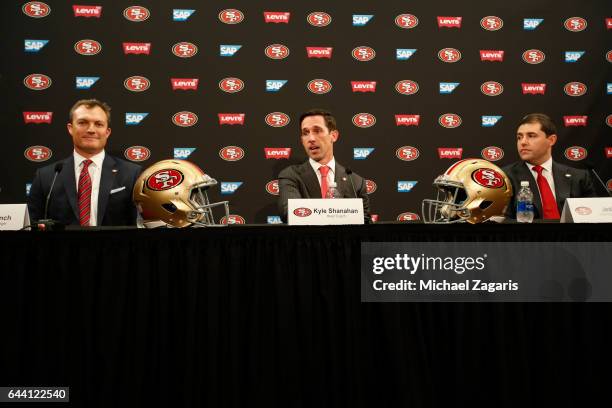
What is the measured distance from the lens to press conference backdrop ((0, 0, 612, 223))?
4793mm

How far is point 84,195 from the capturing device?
12.6 ft

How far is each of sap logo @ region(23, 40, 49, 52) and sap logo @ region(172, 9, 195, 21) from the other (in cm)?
125

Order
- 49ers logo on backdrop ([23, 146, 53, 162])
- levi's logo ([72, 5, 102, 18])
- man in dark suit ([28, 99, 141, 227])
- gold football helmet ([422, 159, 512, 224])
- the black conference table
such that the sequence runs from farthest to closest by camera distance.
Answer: levi's logo ([72, 5, 102, 18])
49ers logo on backdrop ([23, 146, 53, 162])
man in dark suit ([28, 99, 141, 227])
gold football helmet ([422, 159, 512, 224])
the black conference table

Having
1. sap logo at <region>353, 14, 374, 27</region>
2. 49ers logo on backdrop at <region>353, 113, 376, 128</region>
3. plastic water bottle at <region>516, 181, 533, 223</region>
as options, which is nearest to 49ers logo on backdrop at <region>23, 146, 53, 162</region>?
49ers logo on backdrop at <region>353, 113, 376, 128</region>

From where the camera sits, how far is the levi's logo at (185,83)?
16.0 ft

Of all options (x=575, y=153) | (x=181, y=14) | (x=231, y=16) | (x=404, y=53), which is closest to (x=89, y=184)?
(x=181, y=14)

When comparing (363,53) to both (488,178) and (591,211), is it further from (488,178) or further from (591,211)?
(591,211)

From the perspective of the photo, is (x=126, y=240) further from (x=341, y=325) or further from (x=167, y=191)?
(x=341, y=325)

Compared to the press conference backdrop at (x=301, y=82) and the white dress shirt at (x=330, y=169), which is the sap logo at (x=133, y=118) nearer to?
the press conference backdrop at (x=301, y=82)

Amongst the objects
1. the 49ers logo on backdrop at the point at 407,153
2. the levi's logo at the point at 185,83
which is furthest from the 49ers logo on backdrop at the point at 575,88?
the levi's logo at the point at 185,83

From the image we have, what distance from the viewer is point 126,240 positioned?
2070mm

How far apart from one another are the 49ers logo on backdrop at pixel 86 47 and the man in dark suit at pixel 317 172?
2.12 meters

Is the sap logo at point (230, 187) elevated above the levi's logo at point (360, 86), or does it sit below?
below

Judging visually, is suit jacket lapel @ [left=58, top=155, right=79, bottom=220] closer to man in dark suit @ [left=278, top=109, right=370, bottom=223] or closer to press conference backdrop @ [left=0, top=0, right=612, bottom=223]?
press conference backdrop @ [left=0, top=0, right=612, bottom=223]
